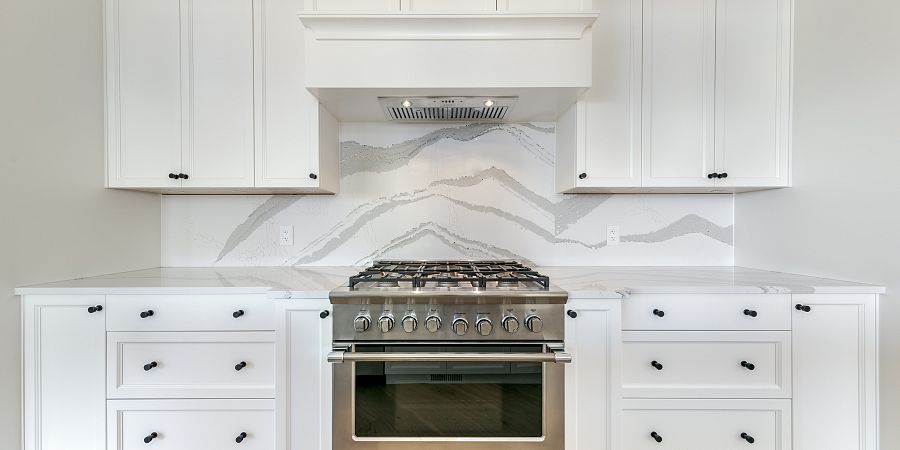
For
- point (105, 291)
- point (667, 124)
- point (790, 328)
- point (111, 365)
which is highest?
point (667, 124)

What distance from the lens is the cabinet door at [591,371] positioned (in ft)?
5.09

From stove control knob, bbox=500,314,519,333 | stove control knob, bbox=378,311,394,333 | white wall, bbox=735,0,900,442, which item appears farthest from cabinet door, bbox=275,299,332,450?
white wall, bbox=735,0,900,442

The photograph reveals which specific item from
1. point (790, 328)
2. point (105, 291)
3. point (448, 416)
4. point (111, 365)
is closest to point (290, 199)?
point (105, 291)

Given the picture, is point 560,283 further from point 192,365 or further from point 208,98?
point 208,98

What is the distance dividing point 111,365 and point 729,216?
9.96ft

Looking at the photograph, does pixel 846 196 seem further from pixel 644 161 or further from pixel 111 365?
pixel 111 365

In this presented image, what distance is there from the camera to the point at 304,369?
155 centimetres

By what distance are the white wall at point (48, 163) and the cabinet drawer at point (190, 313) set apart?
0.35 meters

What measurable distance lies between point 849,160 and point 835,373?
0.85 metres

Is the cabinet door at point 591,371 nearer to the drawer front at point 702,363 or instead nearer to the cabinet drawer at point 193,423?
the drawer front at point 702,363

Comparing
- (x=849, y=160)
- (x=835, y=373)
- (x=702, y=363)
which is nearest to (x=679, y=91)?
(x=849, y=160)

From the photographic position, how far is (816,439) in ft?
5.20

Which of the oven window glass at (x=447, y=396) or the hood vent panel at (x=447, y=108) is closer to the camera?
the oven window glass at (x=447, y=396)

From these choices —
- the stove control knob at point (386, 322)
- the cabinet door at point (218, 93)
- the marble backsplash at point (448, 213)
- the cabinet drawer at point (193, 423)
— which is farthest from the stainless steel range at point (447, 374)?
the cabinet door at point (218, 93)
